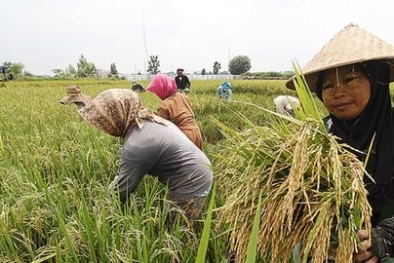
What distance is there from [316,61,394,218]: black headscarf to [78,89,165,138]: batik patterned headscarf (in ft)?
3.27

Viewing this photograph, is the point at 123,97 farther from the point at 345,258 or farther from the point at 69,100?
the point at 69,100

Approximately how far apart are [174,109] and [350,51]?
233 cm

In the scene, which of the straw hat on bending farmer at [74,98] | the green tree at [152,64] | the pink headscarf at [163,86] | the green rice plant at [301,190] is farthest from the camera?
the straw hat on bending farmer at [74,98]

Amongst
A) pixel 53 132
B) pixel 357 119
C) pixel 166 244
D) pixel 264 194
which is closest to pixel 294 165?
pixel 264 194

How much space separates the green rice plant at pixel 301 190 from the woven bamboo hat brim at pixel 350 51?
0.94 ft

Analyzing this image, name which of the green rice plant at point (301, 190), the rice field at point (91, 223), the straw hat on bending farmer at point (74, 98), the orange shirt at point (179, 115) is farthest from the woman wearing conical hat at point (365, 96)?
the straw hat on bending farmer at point (74, 98)

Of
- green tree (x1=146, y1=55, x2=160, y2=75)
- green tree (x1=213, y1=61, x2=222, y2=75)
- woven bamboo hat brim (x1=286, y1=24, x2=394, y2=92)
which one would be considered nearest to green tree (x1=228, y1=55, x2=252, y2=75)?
green tree (x1=213, y1=61, x2=222, y2=75)

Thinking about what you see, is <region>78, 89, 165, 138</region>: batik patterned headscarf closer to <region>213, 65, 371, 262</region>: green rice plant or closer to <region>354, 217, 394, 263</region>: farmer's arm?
<region>213, 65, 371, 262</region>: green rice plant

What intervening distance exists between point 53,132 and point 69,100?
49.7 inches

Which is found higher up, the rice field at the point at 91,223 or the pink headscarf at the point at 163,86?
the pink headscarf at the point at 163,86

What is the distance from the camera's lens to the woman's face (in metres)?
1.06

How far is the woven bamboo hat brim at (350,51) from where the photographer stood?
3.29 ft

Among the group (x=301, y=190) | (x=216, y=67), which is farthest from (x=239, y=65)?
(x=301, y=190)

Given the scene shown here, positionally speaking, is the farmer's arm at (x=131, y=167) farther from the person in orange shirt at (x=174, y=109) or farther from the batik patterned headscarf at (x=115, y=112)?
the person in orange shirt at (x=174, y=109)
